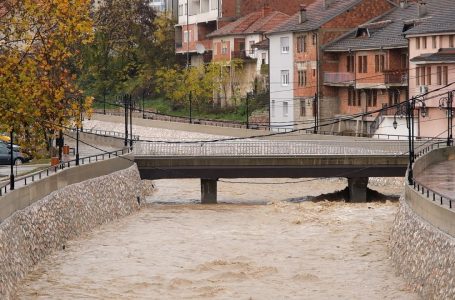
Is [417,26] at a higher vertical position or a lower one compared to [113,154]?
higher

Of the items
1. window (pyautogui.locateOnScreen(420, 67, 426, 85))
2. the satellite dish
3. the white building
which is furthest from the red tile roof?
window (pyautogui.locateOnScreen(420, 67, 426, 85))

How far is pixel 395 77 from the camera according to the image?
8938 cm

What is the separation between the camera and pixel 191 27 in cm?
12444

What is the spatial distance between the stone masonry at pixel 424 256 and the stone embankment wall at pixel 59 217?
11.8 m

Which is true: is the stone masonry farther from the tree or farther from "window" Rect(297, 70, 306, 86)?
the tree

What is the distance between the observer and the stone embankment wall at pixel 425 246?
3416 cm

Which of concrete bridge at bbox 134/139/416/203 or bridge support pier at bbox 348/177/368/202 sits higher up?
concrete bridge at bbox 134/139/416/203

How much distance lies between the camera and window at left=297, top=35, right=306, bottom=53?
99.9 metres

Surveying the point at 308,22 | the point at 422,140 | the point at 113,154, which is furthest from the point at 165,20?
the point at 113,154

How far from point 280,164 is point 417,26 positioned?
21702 mm

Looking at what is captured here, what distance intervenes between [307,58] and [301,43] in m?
1.59

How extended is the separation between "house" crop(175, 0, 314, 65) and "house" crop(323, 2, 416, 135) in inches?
814

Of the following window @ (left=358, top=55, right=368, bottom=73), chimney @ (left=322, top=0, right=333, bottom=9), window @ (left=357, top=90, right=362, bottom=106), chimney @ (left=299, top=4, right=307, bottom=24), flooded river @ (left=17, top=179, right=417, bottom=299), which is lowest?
flooded river @ (left=17, top=179, right=417, bottom=299)

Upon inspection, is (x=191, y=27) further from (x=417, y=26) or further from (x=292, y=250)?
(x=292, y=250)
